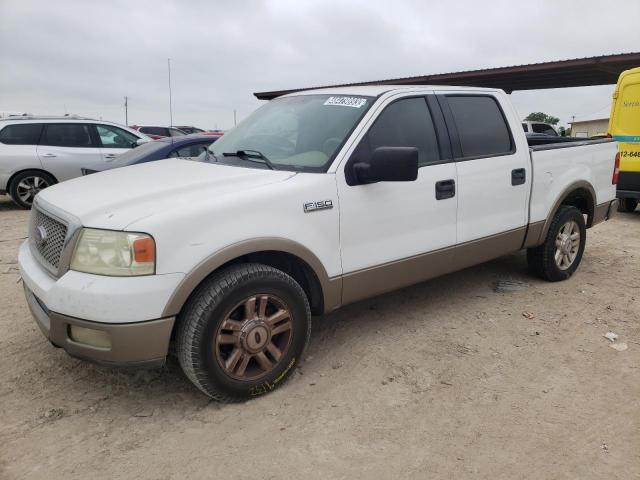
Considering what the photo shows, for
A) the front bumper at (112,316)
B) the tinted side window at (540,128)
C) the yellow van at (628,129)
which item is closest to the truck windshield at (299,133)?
the front bumper at (112,316)

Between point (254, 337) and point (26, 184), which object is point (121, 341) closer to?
point (254, 337)

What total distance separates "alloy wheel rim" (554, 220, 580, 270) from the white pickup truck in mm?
558

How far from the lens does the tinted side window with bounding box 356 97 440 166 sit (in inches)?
134

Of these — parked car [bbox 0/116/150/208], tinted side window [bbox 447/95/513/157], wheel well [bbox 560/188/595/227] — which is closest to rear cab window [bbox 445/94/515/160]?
tinted side window [bbox 447/95/513/157]

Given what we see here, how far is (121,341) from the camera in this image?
249cm

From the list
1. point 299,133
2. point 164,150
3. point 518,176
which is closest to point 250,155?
point 299,133

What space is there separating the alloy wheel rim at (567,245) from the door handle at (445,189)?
1707mm

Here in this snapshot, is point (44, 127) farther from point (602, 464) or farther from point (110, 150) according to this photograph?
point (602, 464)

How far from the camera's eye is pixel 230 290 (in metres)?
2.69

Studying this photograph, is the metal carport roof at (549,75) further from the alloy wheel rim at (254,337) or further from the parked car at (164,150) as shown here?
the alloy wheel rim at (254,337)

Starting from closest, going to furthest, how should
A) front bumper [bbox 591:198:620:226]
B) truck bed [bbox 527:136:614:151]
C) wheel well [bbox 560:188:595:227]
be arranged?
truck bed [bbox 527:136:614:151] < wheel well [bbox 560:188:595:227] < front bumper [bbox 591:198:620:226]

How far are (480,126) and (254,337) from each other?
2.52 m

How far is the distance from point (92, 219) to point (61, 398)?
45.1 inches

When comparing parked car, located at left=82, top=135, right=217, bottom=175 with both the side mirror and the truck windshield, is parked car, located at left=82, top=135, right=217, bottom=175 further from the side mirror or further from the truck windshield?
the side mirror
